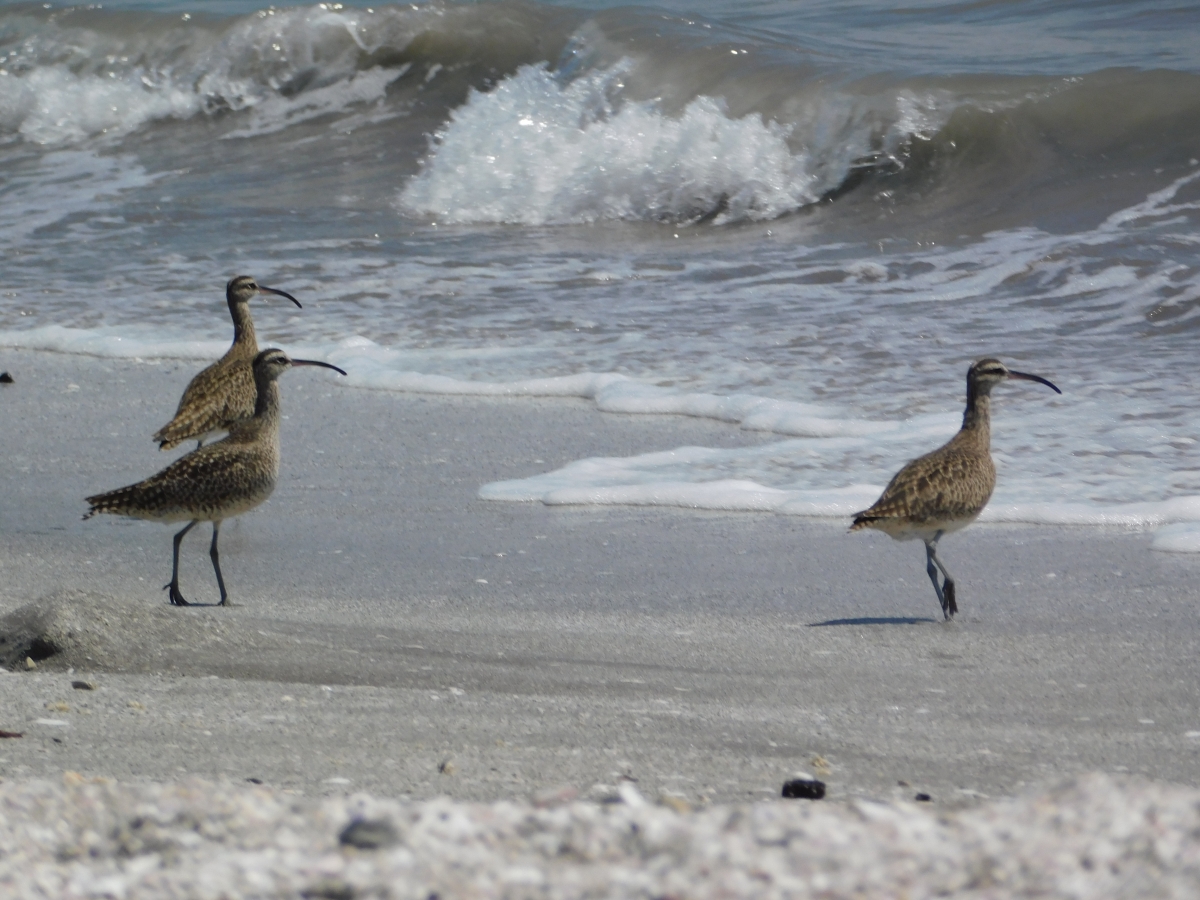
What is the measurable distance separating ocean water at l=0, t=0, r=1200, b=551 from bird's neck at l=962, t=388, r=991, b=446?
0.43 m

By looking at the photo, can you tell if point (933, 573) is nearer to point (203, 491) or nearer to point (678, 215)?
point (203, 491)

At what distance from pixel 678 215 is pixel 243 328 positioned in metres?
6.09

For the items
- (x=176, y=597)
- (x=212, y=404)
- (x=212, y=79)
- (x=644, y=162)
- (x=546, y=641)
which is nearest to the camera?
(x=546, y=641)

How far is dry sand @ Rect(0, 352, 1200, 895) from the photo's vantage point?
11.7 ft

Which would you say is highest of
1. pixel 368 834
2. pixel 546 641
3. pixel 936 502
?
pixel 368 834

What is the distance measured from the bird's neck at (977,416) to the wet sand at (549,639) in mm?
418

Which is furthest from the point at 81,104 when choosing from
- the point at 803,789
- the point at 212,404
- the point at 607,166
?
the point at 803,789

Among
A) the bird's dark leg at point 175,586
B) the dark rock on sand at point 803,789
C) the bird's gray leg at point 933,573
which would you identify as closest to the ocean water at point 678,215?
the bird's gray leg at point 933,573

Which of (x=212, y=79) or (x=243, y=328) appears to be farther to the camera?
(x=212, y=79)

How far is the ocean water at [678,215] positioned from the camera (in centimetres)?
790

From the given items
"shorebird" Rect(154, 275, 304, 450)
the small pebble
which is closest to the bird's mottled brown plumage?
"shorebird" Rect(154, 275, 304, 450)

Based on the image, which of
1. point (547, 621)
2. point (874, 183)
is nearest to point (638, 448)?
point (547, 621)

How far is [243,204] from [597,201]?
3.27 m

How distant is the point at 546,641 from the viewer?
16.4 ft
